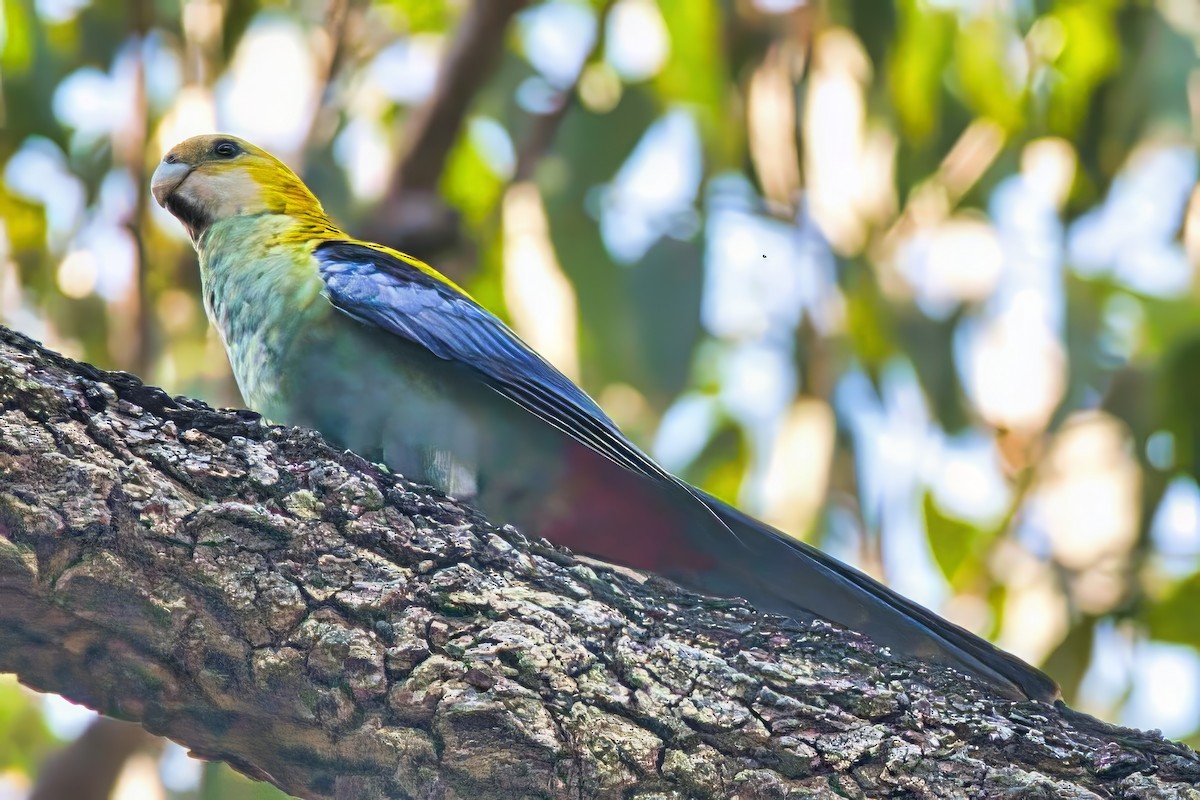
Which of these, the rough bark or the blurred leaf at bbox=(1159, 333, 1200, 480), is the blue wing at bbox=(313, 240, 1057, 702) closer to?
the rough bark

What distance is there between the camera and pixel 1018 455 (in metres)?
7.00

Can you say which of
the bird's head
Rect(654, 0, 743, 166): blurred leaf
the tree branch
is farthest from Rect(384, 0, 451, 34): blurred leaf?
the bird's head

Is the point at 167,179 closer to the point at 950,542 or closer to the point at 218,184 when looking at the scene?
the point at 218,184

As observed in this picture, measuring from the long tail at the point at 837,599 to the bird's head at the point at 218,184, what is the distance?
192 centimetres

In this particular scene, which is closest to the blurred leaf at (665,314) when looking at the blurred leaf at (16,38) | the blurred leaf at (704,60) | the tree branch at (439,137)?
the blurred leaf at (704,60)

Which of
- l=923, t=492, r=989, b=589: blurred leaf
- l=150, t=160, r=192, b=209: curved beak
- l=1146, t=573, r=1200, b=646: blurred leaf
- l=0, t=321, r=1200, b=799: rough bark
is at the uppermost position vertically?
l=923, t=492, r=989, b=589: blurred leaf

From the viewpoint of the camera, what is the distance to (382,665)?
2.08 metres

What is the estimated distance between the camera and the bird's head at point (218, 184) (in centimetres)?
399

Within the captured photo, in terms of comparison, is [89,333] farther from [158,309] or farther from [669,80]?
[669,80]

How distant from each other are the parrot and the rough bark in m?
0.57

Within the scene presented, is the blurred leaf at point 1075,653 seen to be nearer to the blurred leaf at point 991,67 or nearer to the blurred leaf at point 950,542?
the blurred leaf at point 950,542

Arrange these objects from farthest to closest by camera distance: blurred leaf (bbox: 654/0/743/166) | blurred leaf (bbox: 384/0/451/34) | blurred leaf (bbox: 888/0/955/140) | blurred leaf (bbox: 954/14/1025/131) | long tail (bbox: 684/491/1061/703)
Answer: blurred leaf (bbox: 384/0/451/34) < blurred leaf (bbox: 954/14/1025/131) < blurred leaf (bbox: 888/0/955/140) < blurred leaf (bbox: 654/0/743/166) < long tail (bbox: 684/491/1061/703)

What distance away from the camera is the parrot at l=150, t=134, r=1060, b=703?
289cm

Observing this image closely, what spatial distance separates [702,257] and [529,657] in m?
4.46
